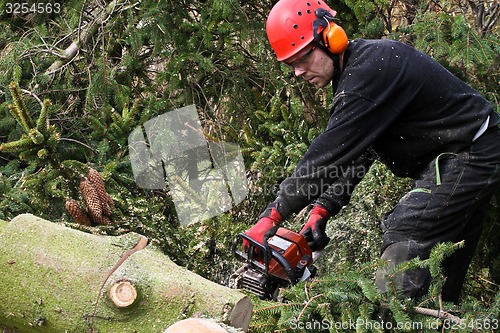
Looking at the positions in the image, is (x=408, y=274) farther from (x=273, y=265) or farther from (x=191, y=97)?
(x=191, y=97)

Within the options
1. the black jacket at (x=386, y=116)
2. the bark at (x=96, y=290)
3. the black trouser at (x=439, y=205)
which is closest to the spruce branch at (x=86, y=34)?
the black jacket at (x=386, y=116)

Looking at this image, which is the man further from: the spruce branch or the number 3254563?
the number 3254563

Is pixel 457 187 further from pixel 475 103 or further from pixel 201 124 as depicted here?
pixel 201 124

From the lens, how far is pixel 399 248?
10.5 ft

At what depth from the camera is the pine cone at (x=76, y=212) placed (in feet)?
11.2

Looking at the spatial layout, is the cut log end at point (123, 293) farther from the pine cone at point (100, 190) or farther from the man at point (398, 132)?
the pine cone at point (100, 190)

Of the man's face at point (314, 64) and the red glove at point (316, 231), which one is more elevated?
the man's face at point (314, 64)

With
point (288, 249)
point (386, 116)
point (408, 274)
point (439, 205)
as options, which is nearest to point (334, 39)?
point (386, 116)

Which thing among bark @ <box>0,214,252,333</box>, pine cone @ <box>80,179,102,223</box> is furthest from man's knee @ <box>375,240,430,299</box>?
pine cone @ <box>80,179,102,223</box>

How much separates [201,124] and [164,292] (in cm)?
339

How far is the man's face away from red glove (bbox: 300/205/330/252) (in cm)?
82

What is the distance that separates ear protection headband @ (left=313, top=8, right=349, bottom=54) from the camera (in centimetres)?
323

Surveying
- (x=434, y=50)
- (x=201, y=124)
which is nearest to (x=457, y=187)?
(x=434, y=50)

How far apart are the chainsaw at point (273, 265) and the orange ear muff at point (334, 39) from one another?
1053 millimetres
